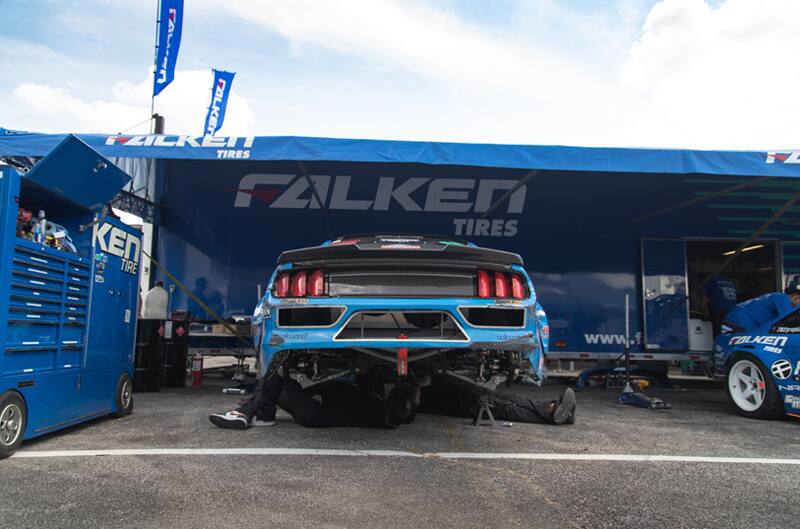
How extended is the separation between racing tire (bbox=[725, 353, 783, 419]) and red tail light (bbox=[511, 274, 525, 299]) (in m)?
3.81

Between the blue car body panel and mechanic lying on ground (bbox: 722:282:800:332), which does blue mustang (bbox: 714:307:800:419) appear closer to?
mechanic lying on ground (bbox: 722:282:800:332)

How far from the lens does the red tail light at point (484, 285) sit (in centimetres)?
352

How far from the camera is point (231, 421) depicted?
465cm

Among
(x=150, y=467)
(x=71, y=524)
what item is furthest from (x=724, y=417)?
(x=71, y=524)

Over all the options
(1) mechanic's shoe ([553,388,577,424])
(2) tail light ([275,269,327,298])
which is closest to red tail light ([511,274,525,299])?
(2) tail light ([275,269,327,298])

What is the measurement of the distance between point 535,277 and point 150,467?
686 cm

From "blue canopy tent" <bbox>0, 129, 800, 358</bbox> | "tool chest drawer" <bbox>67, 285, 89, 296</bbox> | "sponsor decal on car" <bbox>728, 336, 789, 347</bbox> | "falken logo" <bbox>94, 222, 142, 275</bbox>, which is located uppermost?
"blue canopy tent" <bbox>0, 129, 800, 358</bbox>

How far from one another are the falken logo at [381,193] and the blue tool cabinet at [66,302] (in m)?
3.40

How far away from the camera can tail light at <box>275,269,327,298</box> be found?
3512 mm

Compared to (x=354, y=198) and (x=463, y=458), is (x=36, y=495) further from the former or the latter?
(x=354, y=198)

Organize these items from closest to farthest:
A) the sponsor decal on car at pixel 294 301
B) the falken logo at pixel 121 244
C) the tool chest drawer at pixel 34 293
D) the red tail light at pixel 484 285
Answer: the sponsor decal on car at pixel 294 301, the red tail light at pixel 484 285, the tool chest drawer at pixel 34 293, the falken logo at pixel 121 244

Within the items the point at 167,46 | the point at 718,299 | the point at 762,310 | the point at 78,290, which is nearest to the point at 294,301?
the point at 78,290

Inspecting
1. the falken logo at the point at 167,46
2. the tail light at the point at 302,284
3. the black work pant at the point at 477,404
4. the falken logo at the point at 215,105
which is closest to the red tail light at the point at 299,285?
the tail light at the point at 302,284

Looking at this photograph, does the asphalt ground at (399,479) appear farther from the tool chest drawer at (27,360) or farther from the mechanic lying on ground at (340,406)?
the tool chest drawer at (27,360)
